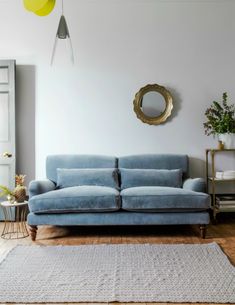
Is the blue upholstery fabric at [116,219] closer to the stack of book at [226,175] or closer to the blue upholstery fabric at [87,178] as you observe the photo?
the blue upholstery fabric at [87,178]

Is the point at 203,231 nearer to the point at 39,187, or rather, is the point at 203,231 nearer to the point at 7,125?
the point at 39,187

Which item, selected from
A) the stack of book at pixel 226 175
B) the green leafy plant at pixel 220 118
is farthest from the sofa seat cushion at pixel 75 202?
the green leafy plant at pixel 220 118

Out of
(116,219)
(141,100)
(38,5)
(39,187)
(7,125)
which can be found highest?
(38,5)

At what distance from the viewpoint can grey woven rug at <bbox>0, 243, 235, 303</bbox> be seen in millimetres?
2508

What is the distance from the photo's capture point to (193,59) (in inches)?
193

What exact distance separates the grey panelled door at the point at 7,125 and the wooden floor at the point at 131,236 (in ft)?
2.73

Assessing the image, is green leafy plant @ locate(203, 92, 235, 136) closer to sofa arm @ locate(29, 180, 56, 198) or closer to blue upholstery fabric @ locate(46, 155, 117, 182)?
blue upholstery fabric @ locate(46, 155, 117, 182)

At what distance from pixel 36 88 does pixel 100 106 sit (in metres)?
0.84

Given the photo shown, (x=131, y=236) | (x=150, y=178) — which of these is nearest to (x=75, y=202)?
(x=131, y=236)

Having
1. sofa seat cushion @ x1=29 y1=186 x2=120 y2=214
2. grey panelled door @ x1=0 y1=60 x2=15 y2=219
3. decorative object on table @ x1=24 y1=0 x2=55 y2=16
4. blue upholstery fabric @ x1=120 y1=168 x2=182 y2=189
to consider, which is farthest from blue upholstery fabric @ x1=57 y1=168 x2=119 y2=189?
decorative object on table @ x1=24 y1=0 x2=55 y2=16

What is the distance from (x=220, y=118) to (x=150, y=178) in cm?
118

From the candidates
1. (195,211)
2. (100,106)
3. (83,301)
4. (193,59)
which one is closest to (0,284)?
(83,301)

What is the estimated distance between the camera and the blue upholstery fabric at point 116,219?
394cm

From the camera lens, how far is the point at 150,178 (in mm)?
4438
